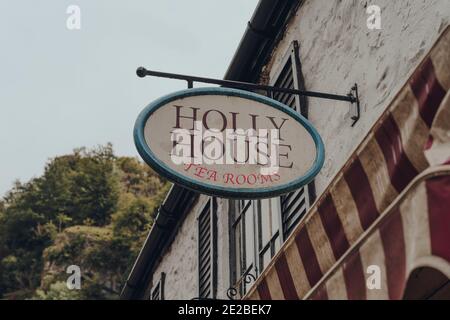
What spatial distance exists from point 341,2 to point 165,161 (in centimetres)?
244

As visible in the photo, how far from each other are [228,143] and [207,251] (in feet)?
15.7

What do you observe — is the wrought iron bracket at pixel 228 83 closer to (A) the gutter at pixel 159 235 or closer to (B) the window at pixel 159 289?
(A) the gutter at pixel 159 235

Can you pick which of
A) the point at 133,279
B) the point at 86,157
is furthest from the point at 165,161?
the point at 86,157

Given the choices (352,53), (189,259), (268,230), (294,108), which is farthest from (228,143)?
(189,259)

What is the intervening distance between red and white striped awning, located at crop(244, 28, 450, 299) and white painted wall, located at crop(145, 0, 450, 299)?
1.02m

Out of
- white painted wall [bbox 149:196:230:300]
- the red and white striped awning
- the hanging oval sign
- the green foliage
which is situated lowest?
the red and white striped awning

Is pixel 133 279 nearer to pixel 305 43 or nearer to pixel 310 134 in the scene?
pixel 305 43

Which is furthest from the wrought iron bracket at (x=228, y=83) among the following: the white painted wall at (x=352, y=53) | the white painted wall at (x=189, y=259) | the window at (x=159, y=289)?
the window at (x=159, y=289)

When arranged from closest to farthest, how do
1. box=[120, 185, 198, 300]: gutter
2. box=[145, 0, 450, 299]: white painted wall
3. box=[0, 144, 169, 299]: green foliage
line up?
1. box=[145, 0, 450, 299]: white painted wall
2. box=[120, 185, 198, 300]: gutter
3. box=[0, 144, 169, 299]: green foliage

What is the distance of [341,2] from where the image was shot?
7004 millimetres

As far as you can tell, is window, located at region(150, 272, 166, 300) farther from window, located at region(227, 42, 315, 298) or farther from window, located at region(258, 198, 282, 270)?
window, located at region(258, 198, 282, 270)

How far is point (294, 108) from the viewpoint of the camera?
7.70 m

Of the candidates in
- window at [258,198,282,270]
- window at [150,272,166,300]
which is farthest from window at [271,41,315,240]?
window at [150,272,166,300]

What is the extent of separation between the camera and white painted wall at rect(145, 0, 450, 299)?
573 centimetres
